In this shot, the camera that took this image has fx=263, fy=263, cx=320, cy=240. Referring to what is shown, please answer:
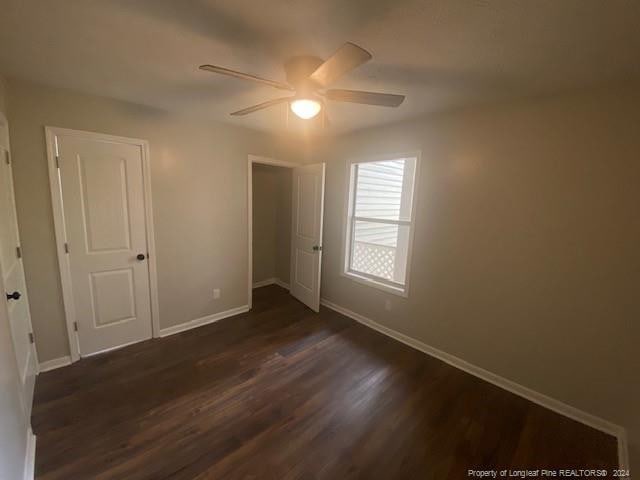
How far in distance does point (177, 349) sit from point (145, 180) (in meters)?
1.70

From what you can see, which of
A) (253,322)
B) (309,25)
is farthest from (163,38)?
(253,322)

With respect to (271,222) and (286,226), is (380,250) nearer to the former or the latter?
(286,226)

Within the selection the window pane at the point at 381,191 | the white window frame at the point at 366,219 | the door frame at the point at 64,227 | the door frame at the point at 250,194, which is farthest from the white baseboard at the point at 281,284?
the door frame at the point at 64,227

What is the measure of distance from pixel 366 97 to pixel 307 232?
223 centimetres

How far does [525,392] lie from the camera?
2160 mm

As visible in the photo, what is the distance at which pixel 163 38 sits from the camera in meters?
1.42

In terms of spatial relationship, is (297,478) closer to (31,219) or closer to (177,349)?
(177,349)

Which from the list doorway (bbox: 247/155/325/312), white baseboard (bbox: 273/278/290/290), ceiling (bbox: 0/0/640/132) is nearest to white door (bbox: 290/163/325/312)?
doorway (bbox: 247/155/325/312)

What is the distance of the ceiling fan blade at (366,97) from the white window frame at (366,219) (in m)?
1.16

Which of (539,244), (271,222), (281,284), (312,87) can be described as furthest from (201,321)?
(539,244)

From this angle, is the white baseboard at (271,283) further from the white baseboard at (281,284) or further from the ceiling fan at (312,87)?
the ceiling fan at (312,87)

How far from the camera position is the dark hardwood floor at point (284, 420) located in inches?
60.8

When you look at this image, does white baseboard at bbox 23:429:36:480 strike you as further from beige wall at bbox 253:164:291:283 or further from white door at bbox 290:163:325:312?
beige wall at bbox 253:164:291:283

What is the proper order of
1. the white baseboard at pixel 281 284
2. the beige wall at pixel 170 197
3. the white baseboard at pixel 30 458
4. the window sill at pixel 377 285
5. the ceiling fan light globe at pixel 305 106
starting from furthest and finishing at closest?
the white baseboard at pixel 281 284
the window sill at pixel 377 285
the beige wall at pixel 170 197
the ceiling fan light globe at pixel 305 106
the white baseboard at pixel 30 458
